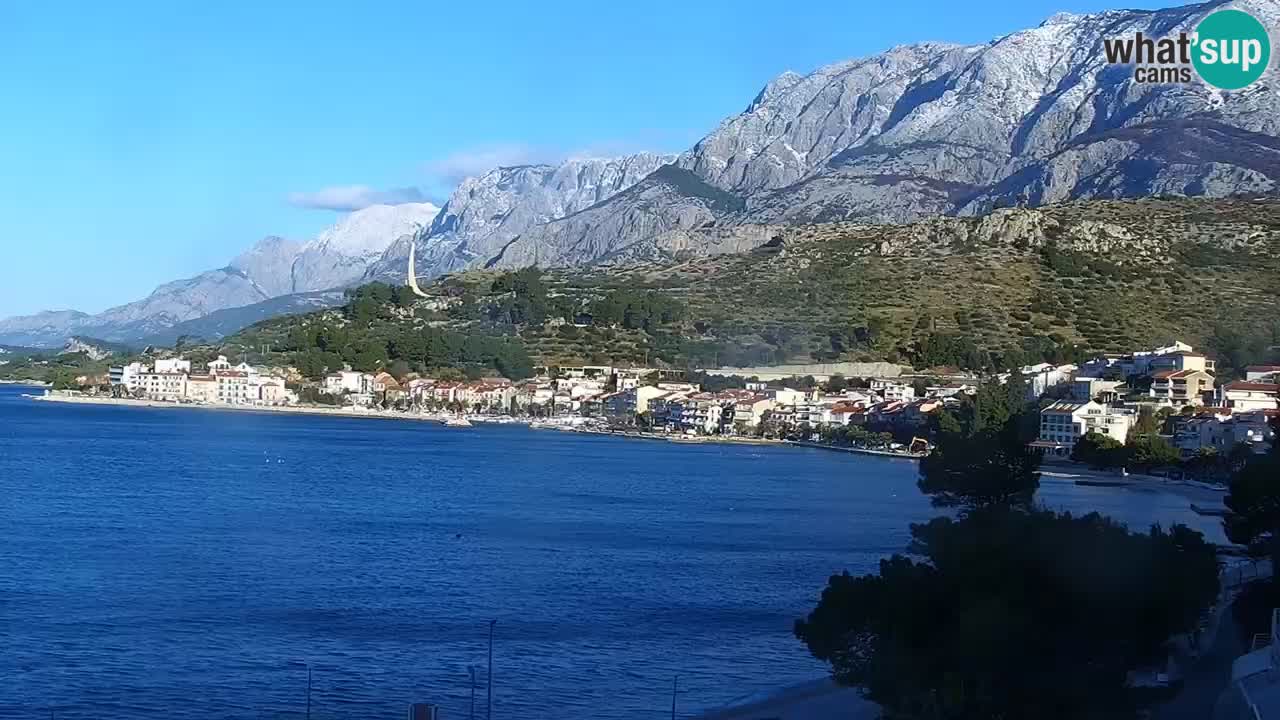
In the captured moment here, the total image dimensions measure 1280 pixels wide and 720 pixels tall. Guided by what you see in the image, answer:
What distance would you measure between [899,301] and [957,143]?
6046 centimetres

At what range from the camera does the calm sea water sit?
12.3 metres

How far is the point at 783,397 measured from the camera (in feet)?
182

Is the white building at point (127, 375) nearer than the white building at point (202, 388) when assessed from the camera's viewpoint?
No

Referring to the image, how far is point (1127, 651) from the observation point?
9375mm

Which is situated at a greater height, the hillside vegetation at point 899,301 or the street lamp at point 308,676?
the hillside vegetation at point 899,301

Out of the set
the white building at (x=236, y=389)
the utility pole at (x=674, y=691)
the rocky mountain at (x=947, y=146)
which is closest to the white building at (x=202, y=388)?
the white building at (x=236, y=389)

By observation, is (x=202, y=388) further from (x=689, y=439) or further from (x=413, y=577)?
(x=413, y=577)

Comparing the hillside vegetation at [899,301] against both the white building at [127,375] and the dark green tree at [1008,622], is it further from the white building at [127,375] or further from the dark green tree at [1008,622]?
the dark green tree at [1008,622]

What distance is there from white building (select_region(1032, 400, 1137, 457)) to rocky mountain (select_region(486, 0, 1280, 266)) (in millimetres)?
44391

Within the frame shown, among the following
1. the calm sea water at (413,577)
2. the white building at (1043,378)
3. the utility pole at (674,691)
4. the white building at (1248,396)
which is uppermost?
the white building at (1043,378)

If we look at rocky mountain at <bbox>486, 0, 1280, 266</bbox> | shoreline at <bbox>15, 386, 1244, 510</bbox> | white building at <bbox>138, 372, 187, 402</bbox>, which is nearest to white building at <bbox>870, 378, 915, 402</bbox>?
shoreline at <bbox>15, 386, 1244, 510</bbox>

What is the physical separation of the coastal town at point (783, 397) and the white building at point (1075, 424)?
0.12ft

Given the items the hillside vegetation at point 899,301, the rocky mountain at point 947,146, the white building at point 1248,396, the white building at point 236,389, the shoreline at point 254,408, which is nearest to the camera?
the white building at point 1248,396

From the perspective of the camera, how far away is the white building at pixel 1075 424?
41.8m
